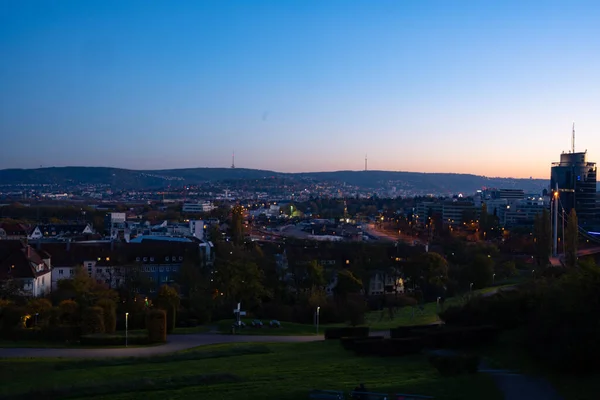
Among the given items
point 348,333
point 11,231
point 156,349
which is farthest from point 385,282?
point 11,231

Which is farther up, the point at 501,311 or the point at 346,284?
the point at 501,311

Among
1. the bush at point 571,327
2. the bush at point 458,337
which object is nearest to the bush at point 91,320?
the bush at point 458,337

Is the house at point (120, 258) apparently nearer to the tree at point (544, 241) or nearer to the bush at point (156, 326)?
the bush at point (156, 326)

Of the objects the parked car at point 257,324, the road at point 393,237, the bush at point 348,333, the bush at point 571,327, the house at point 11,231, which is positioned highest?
the bush at point 571,327

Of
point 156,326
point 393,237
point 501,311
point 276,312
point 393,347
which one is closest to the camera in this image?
point 393,347

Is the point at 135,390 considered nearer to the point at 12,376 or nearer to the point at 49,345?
the point at 12,376

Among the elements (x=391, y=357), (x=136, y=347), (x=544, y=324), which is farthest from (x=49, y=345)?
(x=544, y=324)

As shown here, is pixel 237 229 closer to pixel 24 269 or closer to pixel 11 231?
pixel 11 231
